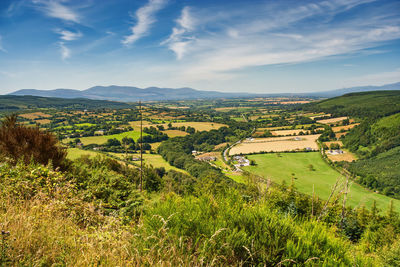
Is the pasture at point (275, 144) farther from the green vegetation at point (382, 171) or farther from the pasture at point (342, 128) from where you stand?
the green vegetation at point (382, 171)

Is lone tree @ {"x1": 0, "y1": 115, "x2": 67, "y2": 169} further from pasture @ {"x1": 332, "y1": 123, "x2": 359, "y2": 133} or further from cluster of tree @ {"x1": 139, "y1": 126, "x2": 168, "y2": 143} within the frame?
pasture @ {"x1": 332, "y1": 123, "x2": 359, "y2": 133}

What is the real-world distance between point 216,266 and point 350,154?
356 ft

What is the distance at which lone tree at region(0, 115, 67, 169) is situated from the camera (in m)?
6.59

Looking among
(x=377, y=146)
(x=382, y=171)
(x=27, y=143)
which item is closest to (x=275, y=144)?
(x=382, y=171)

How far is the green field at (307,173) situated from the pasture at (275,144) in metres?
5.73

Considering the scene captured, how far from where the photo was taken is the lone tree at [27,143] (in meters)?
6.59

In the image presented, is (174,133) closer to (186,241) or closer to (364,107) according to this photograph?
(186,241)

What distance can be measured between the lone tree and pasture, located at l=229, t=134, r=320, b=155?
7688cm

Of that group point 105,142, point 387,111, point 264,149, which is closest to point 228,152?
point 264,149

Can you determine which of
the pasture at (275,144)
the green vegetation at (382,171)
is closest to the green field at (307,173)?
the green vegetation at (382,171)

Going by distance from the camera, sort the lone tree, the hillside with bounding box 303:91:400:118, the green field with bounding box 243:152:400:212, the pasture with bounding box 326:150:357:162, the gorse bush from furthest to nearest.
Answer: the hillside with bounding box 303:91:400:118
the pasture with bounding box 326:150:357:162
the green field with bounding box 243:152:400:212
the lone tree
the gorse bush

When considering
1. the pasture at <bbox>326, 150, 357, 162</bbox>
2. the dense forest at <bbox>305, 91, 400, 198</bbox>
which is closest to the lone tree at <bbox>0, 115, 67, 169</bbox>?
the dense forest at <bbox>305, 91, 400, 198</bbox>

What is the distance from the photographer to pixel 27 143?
267 inches

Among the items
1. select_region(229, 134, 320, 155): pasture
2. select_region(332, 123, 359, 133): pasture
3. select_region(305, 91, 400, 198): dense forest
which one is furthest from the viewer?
select_region(332, 123, 359, 133): pasture
